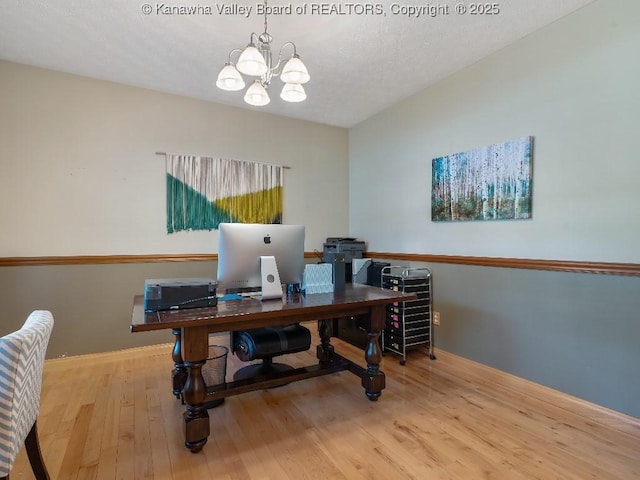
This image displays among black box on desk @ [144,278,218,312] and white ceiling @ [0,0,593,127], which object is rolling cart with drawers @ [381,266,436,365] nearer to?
black box on desk @ [144,278,218,312]

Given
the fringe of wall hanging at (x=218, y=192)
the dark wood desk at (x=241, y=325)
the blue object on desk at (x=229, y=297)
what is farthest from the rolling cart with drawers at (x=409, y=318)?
the fringe of wall hanging at (x=218, y=192)

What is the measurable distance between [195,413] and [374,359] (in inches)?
45.5

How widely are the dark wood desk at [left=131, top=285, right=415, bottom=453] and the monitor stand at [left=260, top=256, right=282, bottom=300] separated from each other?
6 cm

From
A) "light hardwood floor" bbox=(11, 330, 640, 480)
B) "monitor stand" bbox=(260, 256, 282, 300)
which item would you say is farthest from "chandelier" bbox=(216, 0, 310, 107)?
"light hardwood floor" bbox=(11, 330, 640, 480)

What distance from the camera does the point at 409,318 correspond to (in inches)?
118

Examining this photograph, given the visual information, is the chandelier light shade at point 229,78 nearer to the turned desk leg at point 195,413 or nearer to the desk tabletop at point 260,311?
the desk tabletop at point 260,311

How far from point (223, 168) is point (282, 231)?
183 cm

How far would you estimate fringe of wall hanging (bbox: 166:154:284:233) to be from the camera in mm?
3391

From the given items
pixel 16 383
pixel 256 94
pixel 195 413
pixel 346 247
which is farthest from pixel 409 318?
Answer: pixel 16 383

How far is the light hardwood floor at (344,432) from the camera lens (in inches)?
62.9

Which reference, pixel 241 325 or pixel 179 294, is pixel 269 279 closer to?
pixel 241 325

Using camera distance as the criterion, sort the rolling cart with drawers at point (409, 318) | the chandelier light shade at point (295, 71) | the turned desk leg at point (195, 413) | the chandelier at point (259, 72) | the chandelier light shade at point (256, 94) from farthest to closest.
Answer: the rolling cart with drawers at point (409, 318) → the chandelier light shade at point (256, 94) → the chandelier light shade at point (295, 71) → the chandelier at point (259, 72) → the turned desk leg at point (195, 413)

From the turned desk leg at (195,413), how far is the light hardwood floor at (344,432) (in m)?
0.07

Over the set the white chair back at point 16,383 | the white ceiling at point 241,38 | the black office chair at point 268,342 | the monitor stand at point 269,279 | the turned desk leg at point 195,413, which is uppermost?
the white ceiling at point 241,38
